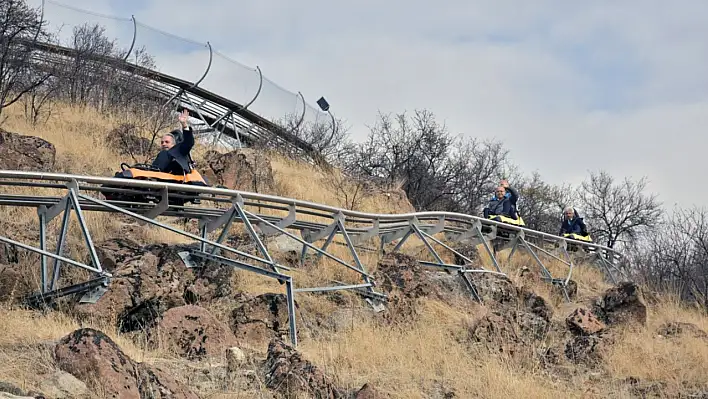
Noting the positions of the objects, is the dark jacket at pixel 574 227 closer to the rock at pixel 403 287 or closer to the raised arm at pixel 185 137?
the rock at pixel 403 287

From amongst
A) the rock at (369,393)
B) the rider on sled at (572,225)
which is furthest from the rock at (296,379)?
the rider on sled at (572,225)

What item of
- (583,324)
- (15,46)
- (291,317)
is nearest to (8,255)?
(291,317)

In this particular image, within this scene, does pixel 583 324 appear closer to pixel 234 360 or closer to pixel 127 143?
pixel 234 360

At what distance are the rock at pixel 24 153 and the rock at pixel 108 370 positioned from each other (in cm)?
797

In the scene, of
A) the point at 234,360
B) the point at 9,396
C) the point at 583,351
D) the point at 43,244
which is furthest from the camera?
the point at 583,351

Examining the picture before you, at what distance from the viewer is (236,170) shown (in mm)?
18391

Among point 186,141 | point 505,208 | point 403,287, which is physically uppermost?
point 505,208

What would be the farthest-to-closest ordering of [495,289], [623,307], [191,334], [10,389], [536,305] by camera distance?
[495,289]
[536,305]
[623,307]
[191,334]
[10,389]

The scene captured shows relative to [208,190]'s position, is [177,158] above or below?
above

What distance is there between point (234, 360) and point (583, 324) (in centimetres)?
569

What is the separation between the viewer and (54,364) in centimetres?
704

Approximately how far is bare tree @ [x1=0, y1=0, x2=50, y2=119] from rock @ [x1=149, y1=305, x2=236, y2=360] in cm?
1083

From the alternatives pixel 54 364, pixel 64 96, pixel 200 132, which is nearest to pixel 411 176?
pixel 200 132

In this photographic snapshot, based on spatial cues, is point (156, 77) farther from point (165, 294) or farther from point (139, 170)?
point (165, 294)
